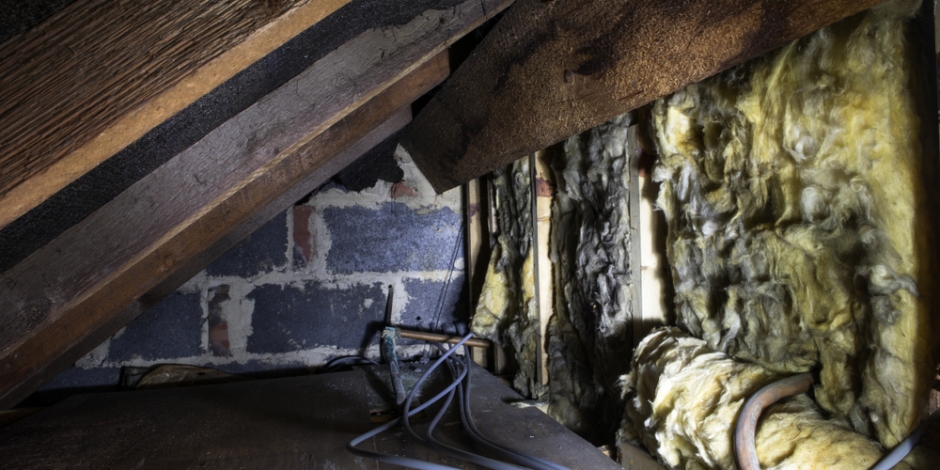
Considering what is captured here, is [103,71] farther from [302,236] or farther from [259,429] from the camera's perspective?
[302,236]

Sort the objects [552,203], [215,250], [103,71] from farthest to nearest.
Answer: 1. [215,250]
2. [552,203]
3. [103,71]

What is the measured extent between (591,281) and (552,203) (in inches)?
17.5

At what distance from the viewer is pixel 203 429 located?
5.24ft

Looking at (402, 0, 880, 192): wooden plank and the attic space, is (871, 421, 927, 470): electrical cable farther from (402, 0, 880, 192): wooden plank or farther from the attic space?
(402, 0, 880, 192): wooden plank

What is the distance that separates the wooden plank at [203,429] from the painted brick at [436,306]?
1.81 ft

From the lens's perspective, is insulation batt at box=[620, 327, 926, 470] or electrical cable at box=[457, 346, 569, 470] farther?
electrical cable at box=[457, 346, 569, 470]

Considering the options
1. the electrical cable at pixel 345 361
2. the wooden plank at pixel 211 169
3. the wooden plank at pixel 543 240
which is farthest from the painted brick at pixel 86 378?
the wooden plank at pixel 543 240

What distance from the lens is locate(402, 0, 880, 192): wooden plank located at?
73 cm

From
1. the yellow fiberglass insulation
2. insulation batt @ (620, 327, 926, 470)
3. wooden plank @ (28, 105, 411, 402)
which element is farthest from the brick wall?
the yellow fiberglass insulation

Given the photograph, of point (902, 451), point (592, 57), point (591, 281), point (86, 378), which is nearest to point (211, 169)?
point (592, 57)

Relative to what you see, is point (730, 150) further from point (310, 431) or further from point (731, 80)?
point (310, 431)

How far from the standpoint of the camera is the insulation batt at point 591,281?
1.46 metres

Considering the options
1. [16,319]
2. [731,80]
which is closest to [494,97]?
[731,80]

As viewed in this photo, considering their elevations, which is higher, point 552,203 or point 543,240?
point 552,203
